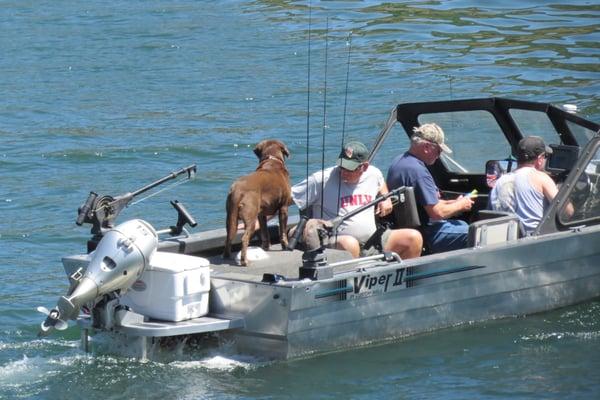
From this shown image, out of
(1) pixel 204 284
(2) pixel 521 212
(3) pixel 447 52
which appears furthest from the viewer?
(3) pixel 447 52

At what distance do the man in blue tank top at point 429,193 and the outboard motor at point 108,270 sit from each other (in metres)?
2.24

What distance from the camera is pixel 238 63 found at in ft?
70.3

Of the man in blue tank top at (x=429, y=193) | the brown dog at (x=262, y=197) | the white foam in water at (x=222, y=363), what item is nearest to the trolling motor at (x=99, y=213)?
the brown dog at (x=262, y=197)

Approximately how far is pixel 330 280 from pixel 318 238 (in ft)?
1.28

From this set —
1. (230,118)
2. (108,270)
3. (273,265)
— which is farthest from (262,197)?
(230,118)

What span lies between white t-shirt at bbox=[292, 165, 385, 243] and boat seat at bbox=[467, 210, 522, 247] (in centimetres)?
76

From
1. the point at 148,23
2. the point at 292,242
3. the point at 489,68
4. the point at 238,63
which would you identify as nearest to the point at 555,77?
the point at 489,68

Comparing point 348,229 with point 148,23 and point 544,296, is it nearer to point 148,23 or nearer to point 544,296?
point 544,296

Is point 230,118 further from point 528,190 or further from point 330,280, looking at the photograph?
point 330,280

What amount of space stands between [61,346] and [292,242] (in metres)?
1.87

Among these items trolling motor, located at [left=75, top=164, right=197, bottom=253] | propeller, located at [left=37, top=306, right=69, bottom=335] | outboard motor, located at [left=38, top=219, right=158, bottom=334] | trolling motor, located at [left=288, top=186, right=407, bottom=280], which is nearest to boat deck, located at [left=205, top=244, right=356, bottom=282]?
trolling motor, located at [left=288, top=186, right=407, bottom=280]

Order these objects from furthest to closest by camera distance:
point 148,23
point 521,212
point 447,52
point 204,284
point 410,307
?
point 148,23 < point 447,52 < point 521,212 < point 410,307 < point 204,284

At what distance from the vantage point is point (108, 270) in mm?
8117

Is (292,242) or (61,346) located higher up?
(292,242)
